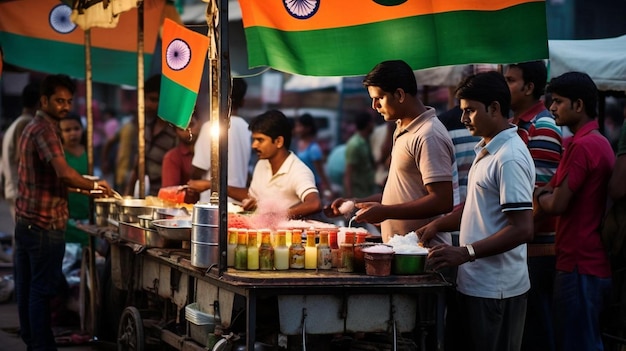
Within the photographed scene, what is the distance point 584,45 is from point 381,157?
757 cm

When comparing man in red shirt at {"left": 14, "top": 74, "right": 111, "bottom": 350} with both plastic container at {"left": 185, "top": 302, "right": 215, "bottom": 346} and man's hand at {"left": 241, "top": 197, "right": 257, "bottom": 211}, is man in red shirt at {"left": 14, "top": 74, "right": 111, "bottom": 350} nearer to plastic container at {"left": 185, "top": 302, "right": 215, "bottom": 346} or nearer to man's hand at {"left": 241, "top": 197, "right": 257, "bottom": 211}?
man's hand at {"left": 241, "top": 197, "right": 257, "bottom": 211}

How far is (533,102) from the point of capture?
20.3ft

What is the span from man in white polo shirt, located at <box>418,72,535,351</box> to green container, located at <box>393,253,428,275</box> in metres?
0.06

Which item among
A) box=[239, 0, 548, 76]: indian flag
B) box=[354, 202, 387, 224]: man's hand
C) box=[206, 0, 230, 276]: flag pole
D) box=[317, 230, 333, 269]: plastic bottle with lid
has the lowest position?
box=[317, 230, 333, 269]: plastic bottle with lid

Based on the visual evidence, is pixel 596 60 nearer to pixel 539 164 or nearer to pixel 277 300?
pixel 539 164

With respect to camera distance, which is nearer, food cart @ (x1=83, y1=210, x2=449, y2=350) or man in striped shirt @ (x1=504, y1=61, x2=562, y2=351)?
food cart @ (x1=83, y1=210, x2=449, y2=350)

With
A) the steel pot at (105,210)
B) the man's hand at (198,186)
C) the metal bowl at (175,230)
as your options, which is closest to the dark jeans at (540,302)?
the metal bowl at (175,230)

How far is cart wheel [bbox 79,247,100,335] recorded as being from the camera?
27.4 feet

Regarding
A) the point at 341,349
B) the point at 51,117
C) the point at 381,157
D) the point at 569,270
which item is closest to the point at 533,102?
the point at 569,270

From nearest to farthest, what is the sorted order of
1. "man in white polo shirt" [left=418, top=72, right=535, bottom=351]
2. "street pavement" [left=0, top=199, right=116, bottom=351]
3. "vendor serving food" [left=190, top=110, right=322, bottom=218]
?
"man in white polo shirt" [left=418, top=72, right=535, bottom=351], "vendor serving food" [left=190, top=110, right=322, bottom=218], "street pavement" [left=0, top=199, right=116, bottom=351]

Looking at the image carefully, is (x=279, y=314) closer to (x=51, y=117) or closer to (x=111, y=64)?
(x=51, y=117)

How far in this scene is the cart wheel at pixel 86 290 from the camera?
27.4ft

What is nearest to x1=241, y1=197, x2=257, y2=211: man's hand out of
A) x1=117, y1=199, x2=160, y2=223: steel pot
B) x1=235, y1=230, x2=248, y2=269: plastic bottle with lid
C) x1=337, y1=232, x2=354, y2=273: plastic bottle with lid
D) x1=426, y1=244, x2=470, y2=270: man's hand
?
x1=117, y1=199, x2=160, y2=223: steel pot

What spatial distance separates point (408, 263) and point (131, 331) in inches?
104
